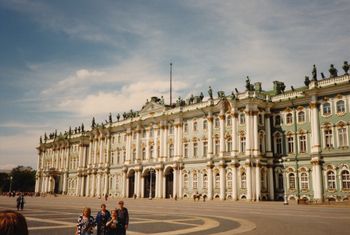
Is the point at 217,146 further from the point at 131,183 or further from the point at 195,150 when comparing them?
the point at 131,183

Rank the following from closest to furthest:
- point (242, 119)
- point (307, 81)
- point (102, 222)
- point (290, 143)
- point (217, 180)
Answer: point (102, 222) → point (307, 81) → point (290, 143) → point (242, 119) → point (217, 180)

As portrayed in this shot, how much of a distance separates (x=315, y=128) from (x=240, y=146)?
42.5ft

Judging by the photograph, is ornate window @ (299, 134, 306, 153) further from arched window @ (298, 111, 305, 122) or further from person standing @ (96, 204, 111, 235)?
person standing @ (96, 204, 111, 235)

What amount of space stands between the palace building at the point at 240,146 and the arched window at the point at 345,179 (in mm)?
130

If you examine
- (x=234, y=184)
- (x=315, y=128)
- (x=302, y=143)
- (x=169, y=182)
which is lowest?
(x=234, y=184)

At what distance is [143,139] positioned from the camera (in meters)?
85.0

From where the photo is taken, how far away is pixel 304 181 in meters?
59.5

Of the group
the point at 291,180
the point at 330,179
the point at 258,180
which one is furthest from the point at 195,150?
the point at 330,179

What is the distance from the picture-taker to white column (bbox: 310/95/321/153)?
188 ft

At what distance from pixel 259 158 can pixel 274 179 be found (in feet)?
15.8

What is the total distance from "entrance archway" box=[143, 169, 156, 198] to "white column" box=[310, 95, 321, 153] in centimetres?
3444

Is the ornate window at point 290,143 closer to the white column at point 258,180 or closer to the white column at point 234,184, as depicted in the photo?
the white column at point 258,180

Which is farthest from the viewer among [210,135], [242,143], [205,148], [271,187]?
[205,148]

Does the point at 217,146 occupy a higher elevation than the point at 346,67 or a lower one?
lower
